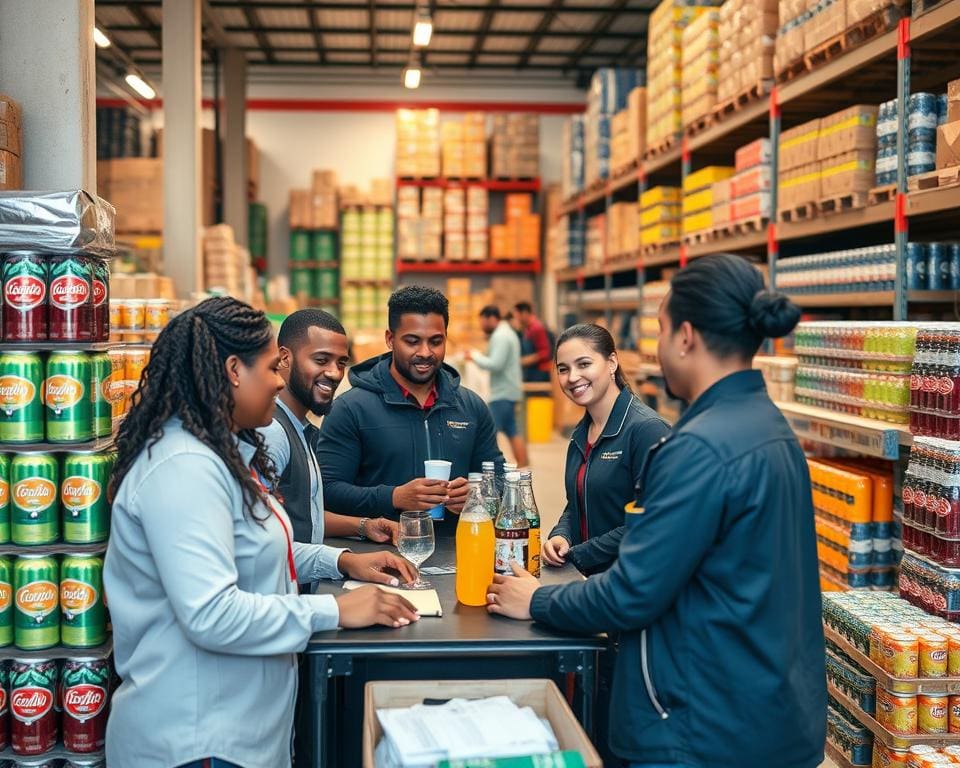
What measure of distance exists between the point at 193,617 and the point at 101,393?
971mm

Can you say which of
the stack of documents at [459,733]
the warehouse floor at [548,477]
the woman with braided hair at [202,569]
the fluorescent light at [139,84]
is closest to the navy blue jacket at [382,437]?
the woman with braided hair at [202,569]

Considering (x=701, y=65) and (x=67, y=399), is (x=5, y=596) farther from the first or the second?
(x=701, y=65)

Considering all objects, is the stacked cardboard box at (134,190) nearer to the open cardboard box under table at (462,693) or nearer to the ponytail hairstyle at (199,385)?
the ponytail hairstyle at (199,385)

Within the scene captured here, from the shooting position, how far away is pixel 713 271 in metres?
2.06

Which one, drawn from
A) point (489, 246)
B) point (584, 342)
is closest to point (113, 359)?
point (584, 342)

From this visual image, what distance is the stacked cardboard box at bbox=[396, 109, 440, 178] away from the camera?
14.4 m

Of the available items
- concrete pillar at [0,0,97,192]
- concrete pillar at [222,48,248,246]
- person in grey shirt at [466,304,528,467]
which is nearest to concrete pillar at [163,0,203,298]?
person in grey shirt at [466,304,528,467]

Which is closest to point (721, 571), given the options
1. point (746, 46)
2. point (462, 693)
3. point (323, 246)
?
point (462, 693)

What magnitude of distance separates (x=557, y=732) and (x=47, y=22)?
3.48m

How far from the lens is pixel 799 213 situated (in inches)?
237

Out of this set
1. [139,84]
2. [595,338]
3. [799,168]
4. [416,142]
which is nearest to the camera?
[595,338]

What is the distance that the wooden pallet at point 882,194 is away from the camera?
477 centimetres

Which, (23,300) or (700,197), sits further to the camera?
(700,197)

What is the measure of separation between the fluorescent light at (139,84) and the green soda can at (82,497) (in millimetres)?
11335
